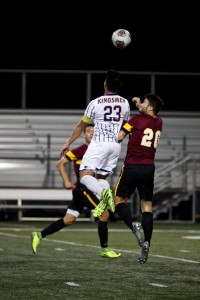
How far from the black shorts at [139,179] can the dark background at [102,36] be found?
18.9 metres

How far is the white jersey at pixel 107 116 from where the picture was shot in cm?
942

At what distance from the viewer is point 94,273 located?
7988 millimetres

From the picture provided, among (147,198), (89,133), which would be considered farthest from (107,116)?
(89,133)

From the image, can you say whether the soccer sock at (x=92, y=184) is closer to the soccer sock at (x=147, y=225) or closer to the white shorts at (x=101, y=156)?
the white shorts at (x=101, y=156)

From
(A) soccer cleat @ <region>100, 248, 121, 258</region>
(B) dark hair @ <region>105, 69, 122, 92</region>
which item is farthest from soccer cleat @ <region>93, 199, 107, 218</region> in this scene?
(B) dark hair @ <region>105, 69, 122, 92</region>

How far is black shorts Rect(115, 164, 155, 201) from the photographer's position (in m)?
9.11

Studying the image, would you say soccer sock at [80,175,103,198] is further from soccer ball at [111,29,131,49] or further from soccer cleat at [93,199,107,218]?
soccer ball at [111,29,131,49]

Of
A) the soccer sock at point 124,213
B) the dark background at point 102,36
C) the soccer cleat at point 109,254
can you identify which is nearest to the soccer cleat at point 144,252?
the soccer sock at point 124,213

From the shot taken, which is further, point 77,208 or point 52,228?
point 77,208

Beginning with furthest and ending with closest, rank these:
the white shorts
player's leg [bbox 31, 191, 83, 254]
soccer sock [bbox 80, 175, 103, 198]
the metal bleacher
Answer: the metal bleacher < player's leg [bbox 31, 191, 83, 254] < the white shorts < soccer sock [bbox 80, 175, 103, 198]

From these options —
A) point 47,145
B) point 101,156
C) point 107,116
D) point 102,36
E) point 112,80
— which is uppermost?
point 102,36

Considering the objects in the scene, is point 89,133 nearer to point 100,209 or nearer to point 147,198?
point 147,198

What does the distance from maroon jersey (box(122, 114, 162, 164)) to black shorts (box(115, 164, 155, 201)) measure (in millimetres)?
68

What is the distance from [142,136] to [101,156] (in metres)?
0.57
